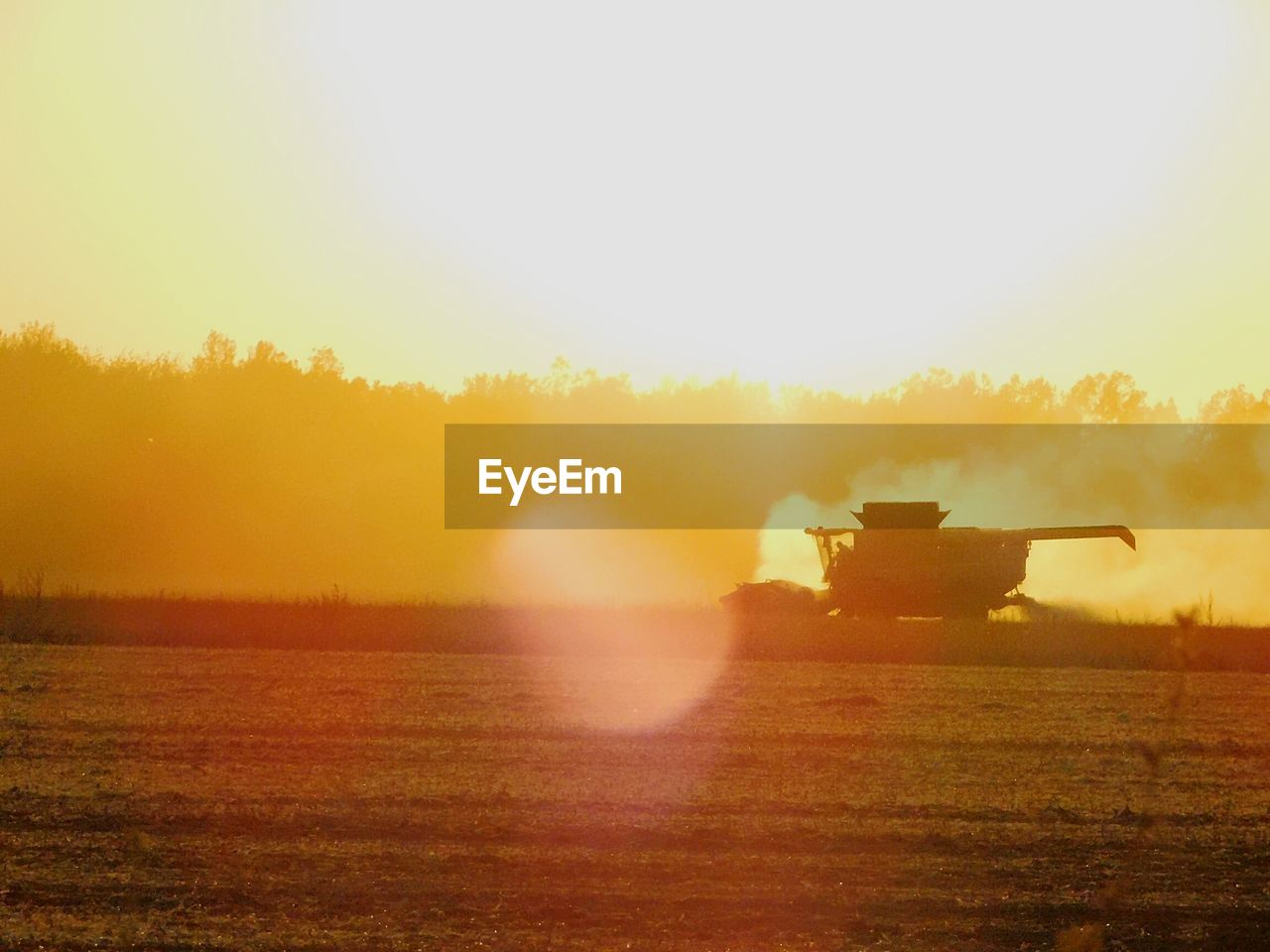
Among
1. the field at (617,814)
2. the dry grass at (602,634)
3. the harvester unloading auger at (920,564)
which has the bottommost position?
the dry grass at (602,634)

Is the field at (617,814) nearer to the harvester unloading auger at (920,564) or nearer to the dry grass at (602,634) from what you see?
the dry grass at (602,634)

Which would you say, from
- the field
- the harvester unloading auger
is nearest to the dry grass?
the harvester unloading auger

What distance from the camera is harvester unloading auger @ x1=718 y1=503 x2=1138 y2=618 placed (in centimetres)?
2670

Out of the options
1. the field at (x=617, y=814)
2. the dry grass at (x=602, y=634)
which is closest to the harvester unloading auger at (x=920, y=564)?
the dry grass at (x=602, y=634)

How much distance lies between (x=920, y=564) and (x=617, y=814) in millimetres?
16388

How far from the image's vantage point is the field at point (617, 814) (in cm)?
839

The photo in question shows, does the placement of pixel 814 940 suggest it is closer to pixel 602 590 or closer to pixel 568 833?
pixel 568 833

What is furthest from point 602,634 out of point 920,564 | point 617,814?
point 617,814

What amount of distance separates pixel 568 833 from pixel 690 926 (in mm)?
2301

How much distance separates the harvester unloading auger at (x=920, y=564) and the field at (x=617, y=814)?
7838 millimetres

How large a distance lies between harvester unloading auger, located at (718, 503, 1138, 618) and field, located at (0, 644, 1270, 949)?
7838 millimetres

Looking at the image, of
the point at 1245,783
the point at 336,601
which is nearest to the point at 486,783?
the point at 1245,783

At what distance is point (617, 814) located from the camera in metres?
11.1

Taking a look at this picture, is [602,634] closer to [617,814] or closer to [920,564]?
[920,564]
